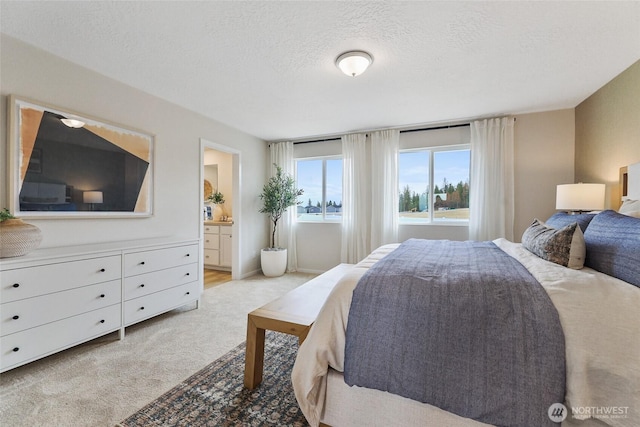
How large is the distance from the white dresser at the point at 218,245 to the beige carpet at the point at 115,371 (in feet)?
6.72

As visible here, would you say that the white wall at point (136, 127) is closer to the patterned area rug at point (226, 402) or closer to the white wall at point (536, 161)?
the patterned area rug at point (226, 402)

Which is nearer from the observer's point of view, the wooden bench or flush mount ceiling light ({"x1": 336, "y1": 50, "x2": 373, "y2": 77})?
the wooden bench

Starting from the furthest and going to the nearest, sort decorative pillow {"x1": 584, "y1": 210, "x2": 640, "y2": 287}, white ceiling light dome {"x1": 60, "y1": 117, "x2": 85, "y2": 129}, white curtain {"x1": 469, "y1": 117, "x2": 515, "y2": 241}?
white curtain {"x1": 469, "y1": 117, "x2": 515, "y2": 241}
white ceiling light dome {"x1": 60, "y1": 117, "x2": 85, "y2": 129}
decorative pillow {"x1": 584, "y1": 210, "x2": 640, "y2": 287}

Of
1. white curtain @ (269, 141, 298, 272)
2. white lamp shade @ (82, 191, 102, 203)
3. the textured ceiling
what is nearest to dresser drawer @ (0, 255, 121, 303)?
white lamp shade @ (82, 191, 102, 203)

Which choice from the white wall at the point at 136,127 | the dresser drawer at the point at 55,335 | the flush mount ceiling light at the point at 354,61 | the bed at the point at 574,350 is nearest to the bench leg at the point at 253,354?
the bed at the point at 574,350

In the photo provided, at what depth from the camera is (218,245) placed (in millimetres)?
5055

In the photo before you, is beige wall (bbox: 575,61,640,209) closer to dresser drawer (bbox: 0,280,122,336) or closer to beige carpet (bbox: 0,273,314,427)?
beige carpet (bbox: 0,273,314,427)

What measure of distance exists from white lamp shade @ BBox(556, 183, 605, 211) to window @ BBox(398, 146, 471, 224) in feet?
4.33

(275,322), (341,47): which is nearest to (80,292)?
(275,322)

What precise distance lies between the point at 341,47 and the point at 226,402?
2546 mm

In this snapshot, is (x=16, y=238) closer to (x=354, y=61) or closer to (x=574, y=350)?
(x=354, y=61)

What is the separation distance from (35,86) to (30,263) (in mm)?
1396

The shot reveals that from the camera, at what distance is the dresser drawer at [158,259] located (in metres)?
2.46

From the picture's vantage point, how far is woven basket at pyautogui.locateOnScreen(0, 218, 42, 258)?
1.79 m
